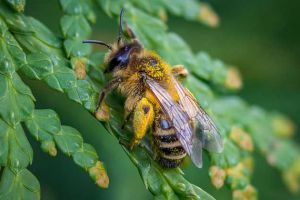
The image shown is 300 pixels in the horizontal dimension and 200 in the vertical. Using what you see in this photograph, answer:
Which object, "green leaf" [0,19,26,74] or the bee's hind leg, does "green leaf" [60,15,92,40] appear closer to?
"green leaf" [0,19,26,74]

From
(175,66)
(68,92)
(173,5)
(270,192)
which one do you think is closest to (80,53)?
(68,92)

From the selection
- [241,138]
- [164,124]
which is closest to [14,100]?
Result: [164,124]

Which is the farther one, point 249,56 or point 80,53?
point 249,56

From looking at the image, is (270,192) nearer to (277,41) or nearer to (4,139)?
(277,41)

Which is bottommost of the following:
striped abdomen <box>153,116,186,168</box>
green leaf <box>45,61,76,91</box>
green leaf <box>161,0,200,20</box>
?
striped abdomen <box>153,116,186,168</box>

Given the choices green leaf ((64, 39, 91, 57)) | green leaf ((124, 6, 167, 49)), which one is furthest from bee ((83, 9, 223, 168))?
green leaf ((124, 6, 167, 49))

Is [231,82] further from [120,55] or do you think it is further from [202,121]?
[120,55]
